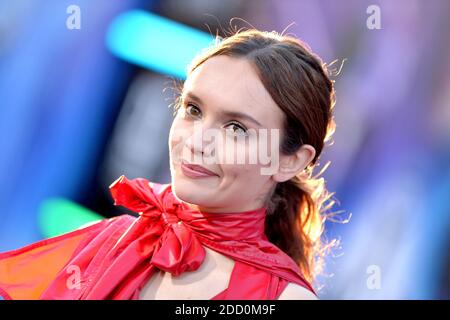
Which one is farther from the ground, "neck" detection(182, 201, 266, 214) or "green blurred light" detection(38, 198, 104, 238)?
"neck" detection(182, 201, 266, 214)

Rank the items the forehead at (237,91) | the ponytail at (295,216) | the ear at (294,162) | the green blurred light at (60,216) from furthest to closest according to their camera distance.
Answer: the green blurred light at (60,216) → the ponytail at (295,216) → the ear at (294,162) → the forehead at (237,91)

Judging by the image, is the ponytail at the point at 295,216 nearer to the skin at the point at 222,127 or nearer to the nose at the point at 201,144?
the skin at the point at 222,127

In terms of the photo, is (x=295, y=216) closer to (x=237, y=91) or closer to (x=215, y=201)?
(x=215, y=201)

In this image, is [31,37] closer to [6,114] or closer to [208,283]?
[6,114]

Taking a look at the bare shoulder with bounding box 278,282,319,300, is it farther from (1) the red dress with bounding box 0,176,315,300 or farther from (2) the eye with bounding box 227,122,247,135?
(2) the eye with bounding box 227,122,247,135

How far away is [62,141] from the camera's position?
287 cm

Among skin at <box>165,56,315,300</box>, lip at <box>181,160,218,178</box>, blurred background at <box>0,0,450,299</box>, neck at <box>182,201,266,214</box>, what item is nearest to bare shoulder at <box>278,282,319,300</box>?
skin at <box>165,56,315,300</box>

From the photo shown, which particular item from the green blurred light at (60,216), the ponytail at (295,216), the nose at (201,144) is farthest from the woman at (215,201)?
the green blurred light at (60,216)

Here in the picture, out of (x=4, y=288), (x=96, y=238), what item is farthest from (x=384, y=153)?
(x=4, y=288)

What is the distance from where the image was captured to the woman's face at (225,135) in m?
1.58

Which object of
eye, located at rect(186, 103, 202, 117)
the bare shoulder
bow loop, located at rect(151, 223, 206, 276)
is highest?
eye, located at rect(186, 103, 202, 117)

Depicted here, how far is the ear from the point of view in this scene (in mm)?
1724

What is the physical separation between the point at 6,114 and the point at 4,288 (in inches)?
51.6

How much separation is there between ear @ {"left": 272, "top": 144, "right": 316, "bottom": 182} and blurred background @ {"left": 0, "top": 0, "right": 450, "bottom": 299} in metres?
1.14
